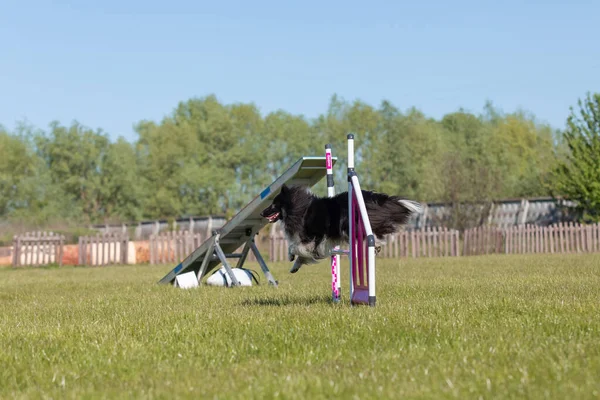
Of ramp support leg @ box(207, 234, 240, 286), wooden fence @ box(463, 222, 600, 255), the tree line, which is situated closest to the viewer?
ramp support leg @ box(207, 234, 240, 286)

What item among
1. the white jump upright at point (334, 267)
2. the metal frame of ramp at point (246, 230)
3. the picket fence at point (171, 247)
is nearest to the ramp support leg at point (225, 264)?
the metal frame of ramp at point (246, 230)

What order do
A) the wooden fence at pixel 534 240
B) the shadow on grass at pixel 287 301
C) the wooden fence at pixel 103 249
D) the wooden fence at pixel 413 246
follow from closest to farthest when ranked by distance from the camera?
the shadow on grass at pixel 287 301, the wooden fence at pixel 413 246, the wooden fence at pixel 534 240, the wooden fence at pixel 103 249

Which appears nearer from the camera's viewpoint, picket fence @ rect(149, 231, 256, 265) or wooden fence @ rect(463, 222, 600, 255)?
wooden fence @ rect(463, 222, 600, 255)

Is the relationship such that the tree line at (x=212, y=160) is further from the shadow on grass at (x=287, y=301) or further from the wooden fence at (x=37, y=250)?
the shadow on grass at (x=287, y=301)

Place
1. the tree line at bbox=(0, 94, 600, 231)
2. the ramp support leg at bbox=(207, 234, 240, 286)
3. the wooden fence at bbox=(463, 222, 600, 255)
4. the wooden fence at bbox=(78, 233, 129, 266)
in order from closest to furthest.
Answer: the ramp support leg at bbox=(207, 234, 240, 286), the wooden fence at bbox=(463, 222, 600, 255), the wooden fence at bbox=(78, 233, 129, 266), the tree line at bbox=(0, 94, 600, 231)

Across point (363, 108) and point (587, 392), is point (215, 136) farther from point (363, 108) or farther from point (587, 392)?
A: point (587, 392)

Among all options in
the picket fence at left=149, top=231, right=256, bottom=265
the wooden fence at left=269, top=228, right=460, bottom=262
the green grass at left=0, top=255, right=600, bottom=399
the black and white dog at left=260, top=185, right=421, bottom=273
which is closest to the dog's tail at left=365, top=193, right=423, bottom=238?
the black and white dog at left=260, top=185, right=421, bottom=273

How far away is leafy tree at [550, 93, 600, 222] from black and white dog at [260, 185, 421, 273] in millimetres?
26659

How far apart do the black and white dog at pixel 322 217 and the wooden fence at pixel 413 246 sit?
17.5m

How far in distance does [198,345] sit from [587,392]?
2.84m

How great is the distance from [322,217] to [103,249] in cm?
2002

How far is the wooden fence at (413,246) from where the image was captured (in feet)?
85.4

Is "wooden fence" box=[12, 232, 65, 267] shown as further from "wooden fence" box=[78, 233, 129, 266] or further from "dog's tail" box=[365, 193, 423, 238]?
"dog's tail" box=[365, 193, 423, 238]

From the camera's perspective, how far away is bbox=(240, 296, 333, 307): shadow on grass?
8323mm
